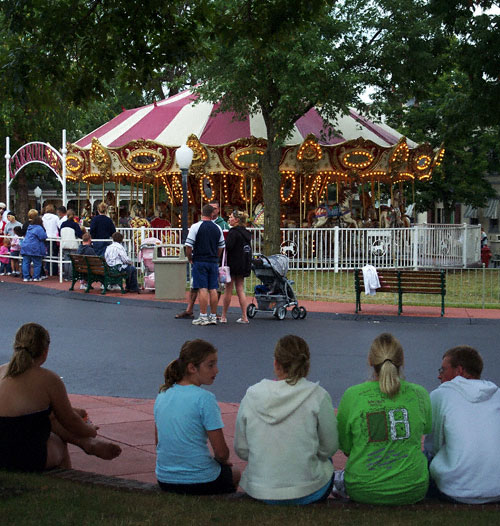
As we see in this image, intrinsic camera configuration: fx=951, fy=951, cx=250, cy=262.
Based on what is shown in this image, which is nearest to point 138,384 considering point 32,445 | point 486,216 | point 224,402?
point 224,402

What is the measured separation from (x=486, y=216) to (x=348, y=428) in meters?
48.5

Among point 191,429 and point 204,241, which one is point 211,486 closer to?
point 191,429

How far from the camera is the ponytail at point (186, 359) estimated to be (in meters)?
5.33

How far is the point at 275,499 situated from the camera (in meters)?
5.08

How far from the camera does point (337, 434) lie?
5.17 meters

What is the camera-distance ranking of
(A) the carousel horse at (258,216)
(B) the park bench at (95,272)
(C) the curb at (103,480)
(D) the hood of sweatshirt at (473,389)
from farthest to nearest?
(A) the carousel horse at (258,216)
(B) the park bench at (95,272)
(C) the curb at (103,480)
(D) the hood of sweatshirt at (473,389)

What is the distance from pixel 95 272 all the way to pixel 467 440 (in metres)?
15.5

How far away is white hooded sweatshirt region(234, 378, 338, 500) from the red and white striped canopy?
970 inches

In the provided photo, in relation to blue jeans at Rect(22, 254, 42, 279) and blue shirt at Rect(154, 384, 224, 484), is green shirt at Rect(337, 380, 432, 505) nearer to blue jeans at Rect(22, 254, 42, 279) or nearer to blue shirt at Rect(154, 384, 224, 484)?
blue shirt at Rect(154, 384, 224, 484)

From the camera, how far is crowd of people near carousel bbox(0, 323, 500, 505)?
5090 millimetres

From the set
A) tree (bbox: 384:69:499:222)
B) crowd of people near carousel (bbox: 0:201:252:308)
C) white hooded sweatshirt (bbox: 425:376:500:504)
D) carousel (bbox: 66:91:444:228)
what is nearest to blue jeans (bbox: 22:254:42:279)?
crowd of people near carousel (bbox: 0:201:252:308)

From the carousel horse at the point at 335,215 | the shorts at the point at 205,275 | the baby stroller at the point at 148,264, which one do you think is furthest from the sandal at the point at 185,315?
the carousel horse at the point at 335,215

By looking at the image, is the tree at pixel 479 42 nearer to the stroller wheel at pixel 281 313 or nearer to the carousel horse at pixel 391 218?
the stroller wheel at pixel 281 313

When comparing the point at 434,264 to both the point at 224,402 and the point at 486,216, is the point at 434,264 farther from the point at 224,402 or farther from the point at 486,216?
the point at 486,216
